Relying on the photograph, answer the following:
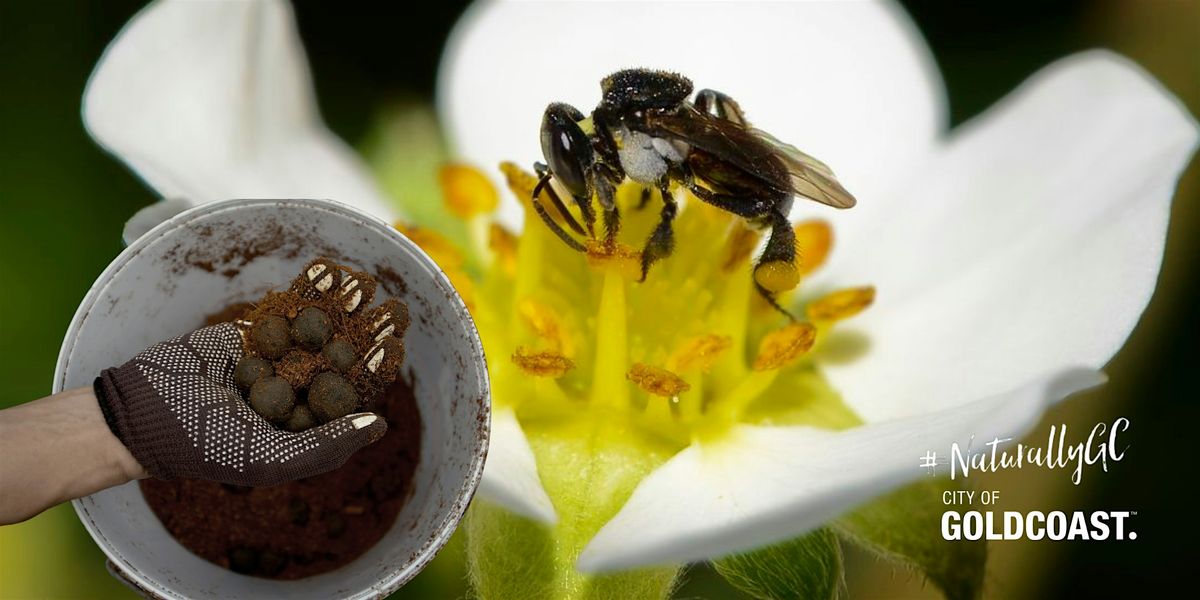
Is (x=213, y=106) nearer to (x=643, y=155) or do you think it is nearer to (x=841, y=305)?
(x=643, y=155)

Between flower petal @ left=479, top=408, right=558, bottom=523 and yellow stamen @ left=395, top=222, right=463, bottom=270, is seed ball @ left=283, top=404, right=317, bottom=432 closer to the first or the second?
flower petal @ left=479, top=408, right=558, bottom=523

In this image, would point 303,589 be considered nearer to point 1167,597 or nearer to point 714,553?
point 714,553

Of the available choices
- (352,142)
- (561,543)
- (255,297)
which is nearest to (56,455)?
(255,297)

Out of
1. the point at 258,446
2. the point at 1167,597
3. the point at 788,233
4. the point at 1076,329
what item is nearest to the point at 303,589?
the point at 258,446

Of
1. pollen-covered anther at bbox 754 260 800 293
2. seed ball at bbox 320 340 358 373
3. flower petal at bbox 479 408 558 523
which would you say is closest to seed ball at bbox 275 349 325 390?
seed ball at bbox 320 340 358 373

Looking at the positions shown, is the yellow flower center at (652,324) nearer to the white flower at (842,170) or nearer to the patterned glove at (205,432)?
the white flower at (842,170)
